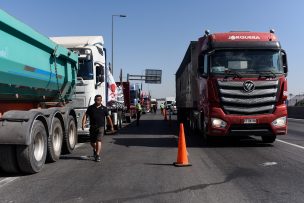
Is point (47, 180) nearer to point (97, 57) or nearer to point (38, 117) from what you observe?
point (38, 117)

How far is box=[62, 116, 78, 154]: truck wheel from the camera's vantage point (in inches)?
480

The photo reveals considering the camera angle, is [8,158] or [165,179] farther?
[8,158]

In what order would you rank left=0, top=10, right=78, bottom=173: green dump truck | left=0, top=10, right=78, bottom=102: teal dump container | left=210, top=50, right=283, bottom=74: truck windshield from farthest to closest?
1. left=210, top=50, right=283, bottom=74: truck windshield
2. left=0, top=10, right=78, bottom=173: green dump truck
3. left=0, top=10, right=78, bottom=102: teal dump container

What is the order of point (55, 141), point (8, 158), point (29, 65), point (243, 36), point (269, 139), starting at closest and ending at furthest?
point (8, 158) < point (29, 65) < point (55, 141) < point (243, 36) < point (269, 139)

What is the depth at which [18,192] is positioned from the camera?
7352 millimetres

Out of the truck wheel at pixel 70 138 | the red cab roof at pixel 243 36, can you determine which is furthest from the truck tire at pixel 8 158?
the red cab roof at pixel 243 36

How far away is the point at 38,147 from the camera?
9.66 meters

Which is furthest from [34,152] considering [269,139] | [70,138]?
[269,139]

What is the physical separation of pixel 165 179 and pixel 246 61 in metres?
6.51

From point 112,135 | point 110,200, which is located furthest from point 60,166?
point 112,135

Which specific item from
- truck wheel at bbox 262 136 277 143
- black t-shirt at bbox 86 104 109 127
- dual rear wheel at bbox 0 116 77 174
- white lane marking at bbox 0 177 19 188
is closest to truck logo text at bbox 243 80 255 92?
truck wheel at bbox 262 136 277 143

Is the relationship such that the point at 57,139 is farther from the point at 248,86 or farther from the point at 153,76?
the point at 153,76

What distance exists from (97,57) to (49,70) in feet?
19.0

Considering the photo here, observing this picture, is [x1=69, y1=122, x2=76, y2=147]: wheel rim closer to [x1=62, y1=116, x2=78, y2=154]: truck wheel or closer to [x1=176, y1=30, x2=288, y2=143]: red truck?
[x1=62, y1=116, x2=78, y2=154]: truck wheel
